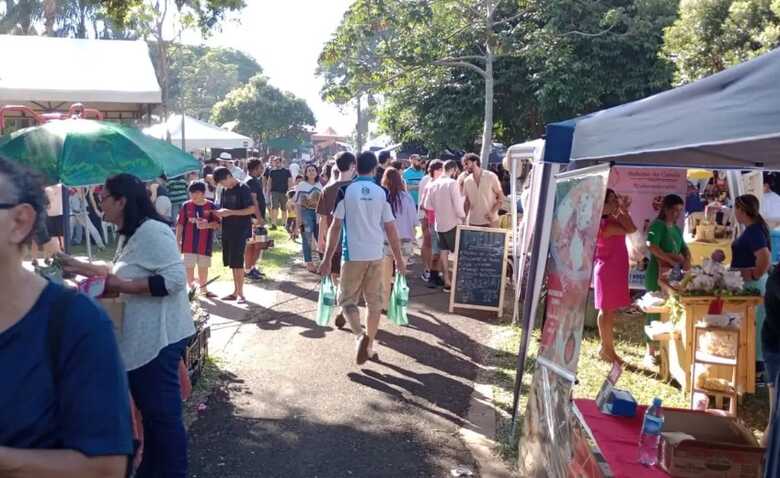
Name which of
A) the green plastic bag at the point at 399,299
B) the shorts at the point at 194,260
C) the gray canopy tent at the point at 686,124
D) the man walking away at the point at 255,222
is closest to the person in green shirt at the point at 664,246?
the gray canopy tent at the point at 686,124

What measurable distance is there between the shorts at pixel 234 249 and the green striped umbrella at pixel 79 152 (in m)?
4.43

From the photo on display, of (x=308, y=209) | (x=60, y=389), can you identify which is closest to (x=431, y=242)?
(x=308, y=209)

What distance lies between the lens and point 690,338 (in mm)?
6121

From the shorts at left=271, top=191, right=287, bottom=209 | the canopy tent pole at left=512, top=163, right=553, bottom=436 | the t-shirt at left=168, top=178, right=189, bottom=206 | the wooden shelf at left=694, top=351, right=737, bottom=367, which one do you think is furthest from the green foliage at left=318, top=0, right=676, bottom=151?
the wooden shelf at left=694, top=351, right=737, bottom=367

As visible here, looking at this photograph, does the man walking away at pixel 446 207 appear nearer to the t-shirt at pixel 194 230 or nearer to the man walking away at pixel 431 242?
the man walking away at pixel 431 242

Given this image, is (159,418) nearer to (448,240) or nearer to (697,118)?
(697,118)

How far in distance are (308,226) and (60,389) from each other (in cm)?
1065

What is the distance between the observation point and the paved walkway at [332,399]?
4.85 metres

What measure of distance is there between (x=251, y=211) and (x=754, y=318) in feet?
19.8

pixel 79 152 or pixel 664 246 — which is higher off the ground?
pixel 79 152

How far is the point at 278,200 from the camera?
59.2 ft

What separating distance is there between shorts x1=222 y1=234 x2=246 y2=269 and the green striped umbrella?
4433 mm

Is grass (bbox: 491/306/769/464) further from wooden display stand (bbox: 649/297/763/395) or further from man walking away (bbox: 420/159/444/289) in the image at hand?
man walking away (bbox: 420/159/444/289)

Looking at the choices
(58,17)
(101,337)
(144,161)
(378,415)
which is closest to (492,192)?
(378,415)
